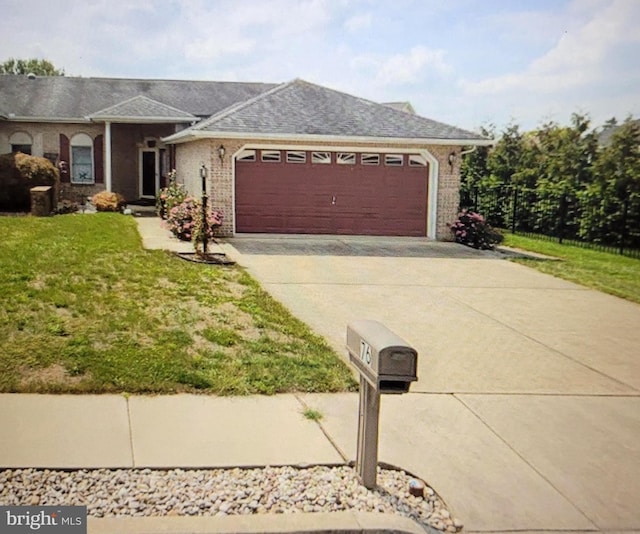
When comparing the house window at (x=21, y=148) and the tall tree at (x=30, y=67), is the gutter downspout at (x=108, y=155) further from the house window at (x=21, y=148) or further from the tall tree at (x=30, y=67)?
the tall tree at (x=30, y=67)

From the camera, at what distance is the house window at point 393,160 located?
18.4m

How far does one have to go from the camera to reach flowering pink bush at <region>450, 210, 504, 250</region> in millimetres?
18145

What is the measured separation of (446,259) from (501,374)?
28.3ft

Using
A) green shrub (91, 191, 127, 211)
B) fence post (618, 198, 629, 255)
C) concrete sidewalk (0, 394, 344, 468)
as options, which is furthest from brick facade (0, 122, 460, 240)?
concrete sidewalk (0, 394, 344, 468)

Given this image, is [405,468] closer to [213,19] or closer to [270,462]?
[270,462]

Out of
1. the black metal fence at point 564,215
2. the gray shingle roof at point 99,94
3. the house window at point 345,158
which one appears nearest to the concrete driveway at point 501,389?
the house window at point 345,158

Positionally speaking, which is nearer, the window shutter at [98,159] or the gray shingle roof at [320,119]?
the gray shingle roof at [320,119]

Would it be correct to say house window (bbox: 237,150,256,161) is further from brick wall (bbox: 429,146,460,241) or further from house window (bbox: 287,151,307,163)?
brick wall (bbox: 429,146,460,241)

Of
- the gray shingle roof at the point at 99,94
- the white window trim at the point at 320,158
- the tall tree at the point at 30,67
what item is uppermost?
the tall tree at the point at 30,67

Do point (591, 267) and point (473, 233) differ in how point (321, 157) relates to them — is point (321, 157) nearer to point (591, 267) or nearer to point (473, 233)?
point (473, 233)

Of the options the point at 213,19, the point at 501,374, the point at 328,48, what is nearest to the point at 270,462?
the point at 501,374

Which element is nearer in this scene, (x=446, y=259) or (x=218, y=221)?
(x=446, y=259)

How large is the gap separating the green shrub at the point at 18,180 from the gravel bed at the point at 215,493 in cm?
1830

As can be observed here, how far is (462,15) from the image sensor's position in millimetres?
13039
